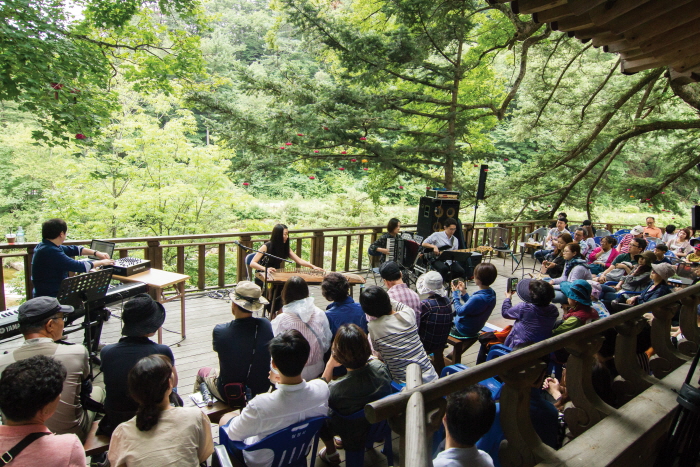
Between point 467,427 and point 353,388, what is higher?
point 467,427

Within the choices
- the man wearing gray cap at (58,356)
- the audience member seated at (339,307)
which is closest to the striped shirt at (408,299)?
the audience member seated at (339,307)

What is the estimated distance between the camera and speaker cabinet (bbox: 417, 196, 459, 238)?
7.34 m

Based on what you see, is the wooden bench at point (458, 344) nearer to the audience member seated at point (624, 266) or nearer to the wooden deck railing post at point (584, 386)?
the wooden deck railing post at point (584, 386)

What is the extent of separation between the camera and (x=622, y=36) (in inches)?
87.6

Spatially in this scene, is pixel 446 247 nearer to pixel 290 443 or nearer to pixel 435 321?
pixel 435 321

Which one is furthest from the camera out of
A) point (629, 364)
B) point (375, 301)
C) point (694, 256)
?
point (694, 256)

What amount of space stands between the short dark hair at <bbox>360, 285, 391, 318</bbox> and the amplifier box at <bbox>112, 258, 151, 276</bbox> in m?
2.60

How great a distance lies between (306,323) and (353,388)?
772 millimetres

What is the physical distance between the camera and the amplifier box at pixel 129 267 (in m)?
3.91

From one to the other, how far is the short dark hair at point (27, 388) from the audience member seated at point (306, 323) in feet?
4.27

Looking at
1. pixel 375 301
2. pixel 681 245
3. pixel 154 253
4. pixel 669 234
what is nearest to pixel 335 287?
pixel 375 301

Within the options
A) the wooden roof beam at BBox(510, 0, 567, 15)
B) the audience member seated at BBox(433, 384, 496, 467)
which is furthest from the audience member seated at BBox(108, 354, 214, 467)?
the wooden roof beam at BBox(510, 0, 567, 15)

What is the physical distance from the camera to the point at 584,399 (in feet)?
6.95

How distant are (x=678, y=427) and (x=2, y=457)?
264cm
